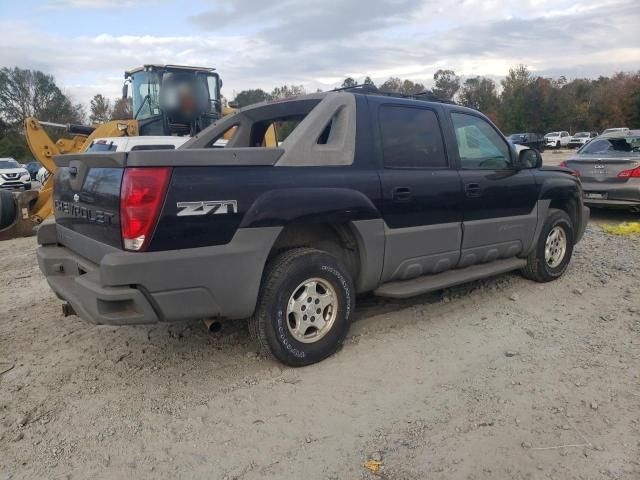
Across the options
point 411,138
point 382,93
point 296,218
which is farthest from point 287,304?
point 382,93

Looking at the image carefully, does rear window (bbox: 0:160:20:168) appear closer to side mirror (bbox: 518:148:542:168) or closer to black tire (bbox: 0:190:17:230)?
black tire (bbox: 0:190:17:230)

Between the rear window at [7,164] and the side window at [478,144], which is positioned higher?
the side window at [478,144]

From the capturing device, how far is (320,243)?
4074mm

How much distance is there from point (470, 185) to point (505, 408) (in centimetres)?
214

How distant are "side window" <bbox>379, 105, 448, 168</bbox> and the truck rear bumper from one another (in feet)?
4.43

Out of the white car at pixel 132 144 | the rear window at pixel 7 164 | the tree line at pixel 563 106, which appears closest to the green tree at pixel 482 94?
the tree line at pixel 563 106

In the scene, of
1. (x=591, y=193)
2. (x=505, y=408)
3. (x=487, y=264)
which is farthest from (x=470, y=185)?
(x=591, y=193)

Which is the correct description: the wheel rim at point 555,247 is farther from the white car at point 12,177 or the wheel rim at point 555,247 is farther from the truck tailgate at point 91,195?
the white car at point 12,177

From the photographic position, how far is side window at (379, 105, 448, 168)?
4250 mm

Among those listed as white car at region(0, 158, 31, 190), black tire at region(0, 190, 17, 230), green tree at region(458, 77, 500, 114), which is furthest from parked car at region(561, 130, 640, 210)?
green tree at region(458, 77, 500, 114)

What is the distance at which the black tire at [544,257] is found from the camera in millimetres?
5660

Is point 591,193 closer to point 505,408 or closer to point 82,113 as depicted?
Answer: point 505,408

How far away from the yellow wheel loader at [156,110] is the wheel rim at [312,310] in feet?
28.4

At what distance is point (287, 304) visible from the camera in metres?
3.63
